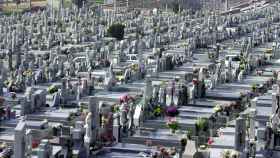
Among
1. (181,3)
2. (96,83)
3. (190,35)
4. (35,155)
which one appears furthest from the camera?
(181,3)

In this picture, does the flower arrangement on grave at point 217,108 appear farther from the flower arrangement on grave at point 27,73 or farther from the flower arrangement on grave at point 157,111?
the flower arrangement on grave at point 27,73

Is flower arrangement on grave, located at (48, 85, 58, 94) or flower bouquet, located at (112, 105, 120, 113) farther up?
flower arrangement on grave, located at (48, 85, 58, 94)

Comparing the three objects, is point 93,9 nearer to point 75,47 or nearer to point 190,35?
point 190,35

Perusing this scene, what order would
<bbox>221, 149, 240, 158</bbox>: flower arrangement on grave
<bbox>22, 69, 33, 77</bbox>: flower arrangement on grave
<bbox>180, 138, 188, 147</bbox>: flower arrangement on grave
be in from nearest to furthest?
<bbox>221, 149, 240, 158</bbox>: flower arrangement on grave, <bbox>180, 138, 188, 147</bbox>: flower arrangement on grave, <bbox>22, 69, 33, 77</bbox>: flower arrangement on grave

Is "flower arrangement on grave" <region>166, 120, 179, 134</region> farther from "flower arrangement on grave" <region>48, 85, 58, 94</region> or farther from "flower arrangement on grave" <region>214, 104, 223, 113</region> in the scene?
"flower arrangement on grave" <region>48, 85, 58, 94</region>

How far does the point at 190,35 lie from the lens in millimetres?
57094

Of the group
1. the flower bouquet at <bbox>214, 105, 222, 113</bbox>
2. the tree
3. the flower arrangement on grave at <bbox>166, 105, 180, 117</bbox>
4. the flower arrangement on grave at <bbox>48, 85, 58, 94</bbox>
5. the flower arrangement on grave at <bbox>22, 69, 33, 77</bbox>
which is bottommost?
the flower arrangement on grave at <bbox>166, 105, 180, 117</bbox>

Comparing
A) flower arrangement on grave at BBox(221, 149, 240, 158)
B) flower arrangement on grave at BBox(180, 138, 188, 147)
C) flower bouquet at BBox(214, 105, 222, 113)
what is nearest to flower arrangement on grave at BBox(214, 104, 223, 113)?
flower bouquet at BBox(214, 105, 222, 113)

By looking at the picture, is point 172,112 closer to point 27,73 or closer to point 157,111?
point 157,111

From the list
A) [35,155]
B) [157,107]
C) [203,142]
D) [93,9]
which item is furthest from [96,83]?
[93,9]

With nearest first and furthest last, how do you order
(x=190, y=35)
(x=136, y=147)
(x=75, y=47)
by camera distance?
(x=136, y=147) < (x=75, y=47) < (x=190, y=35)

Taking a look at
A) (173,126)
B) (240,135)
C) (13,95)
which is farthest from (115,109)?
(240,135)

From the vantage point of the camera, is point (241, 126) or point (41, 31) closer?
point (241, 126)

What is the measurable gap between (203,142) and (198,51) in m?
26.3
